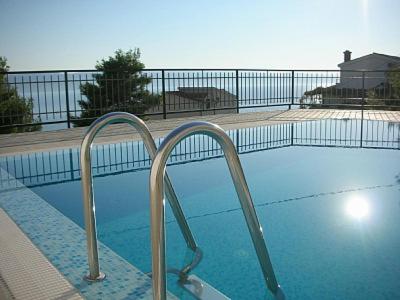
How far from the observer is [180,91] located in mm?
10711

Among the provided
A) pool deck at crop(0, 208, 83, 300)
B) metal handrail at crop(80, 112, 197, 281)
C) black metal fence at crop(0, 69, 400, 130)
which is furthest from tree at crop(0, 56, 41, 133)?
metal handrail at crop(80, 112, 197, 281)

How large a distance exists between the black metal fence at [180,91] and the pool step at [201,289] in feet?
18.5

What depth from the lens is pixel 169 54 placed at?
25016 millimetres

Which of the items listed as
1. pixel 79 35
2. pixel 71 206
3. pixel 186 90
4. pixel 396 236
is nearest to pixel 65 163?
pixel 71 206

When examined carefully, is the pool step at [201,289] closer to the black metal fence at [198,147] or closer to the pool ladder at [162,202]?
the pool ladder at [162,202]

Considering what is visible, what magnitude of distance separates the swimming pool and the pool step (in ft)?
0.23

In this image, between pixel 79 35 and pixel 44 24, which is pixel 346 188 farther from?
pixel 44 24

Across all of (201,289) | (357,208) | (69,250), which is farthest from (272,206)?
(69,250)

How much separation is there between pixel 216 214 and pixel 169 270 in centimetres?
133

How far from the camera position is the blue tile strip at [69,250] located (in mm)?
2289

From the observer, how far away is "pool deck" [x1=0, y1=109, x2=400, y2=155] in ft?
21.0

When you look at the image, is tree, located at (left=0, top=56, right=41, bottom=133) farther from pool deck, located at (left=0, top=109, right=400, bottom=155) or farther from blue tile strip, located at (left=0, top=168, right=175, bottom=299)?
blue tile strip, located at (left=0, top=168, right=175, bottom=299)

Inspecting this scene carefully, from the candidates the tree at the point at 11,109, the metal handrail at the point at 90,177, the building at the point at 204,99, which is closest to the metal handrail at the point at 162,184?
the metal handrail at the point at 90,177

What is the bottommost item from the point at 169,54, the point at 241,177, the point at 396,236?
the point at 396,236
